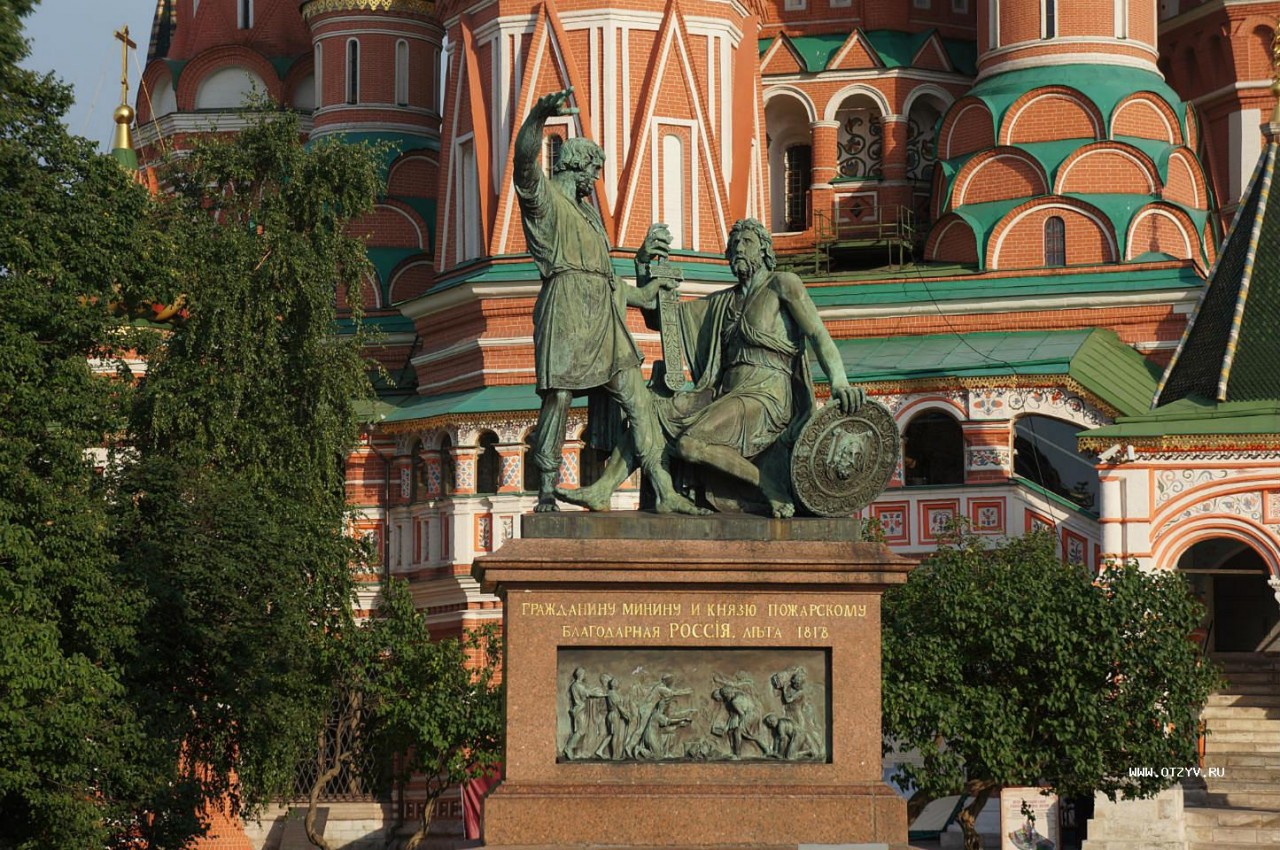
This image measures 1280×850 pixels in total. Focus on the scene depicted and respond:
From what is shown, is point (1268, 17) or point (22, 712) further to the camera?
point (1268, 17)

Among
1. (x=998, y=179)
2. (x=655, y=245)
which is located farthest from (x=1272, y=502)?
(x=655, y=245)

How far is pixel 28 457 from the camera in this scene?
27.5 meters

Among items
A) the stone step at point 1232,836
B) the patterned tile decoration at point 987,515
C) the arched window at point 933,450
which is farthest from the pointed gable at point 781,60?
the stone step at point 1232,836

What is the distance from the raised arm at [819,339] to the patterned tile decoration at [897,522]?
17.2 meters

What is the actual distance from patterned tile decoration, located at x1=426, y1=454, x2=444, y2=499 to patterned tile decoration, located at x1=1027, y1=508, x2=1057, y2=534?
8989 mm

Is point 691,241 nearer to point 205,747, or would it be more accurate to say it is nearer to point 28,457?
point 205,747

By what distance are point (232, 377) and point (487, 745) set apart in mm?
5449

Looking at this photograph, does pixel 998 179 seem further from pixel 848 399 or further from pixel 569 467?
pixel 848 399

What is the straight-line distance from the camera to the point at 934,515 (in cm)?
3850

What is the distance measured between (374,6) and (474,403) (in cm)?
974

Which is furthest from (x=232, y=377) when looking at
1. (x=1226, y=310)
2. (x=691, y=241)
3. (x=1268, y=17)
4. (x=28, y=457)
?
(x=1268, y=17)

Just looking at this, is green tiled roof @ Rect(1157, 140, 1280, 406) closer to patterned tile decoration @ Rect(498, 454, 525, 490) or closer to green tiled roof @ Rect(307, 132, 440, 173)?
patterned tile decoration @ Rect(498, 454, 525, 490)

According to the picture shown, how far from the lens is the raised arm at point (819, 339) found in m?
A: 20.8

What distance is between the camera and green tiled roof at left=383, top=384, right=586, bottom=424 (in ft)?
134
